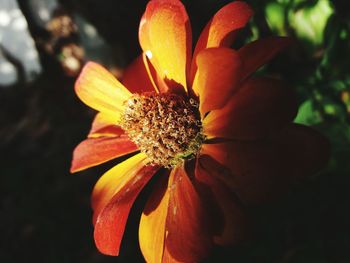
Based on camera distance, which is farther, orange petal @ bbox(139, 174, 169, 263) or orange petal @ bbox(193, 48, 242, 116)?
orange petal @ bbox(139, 174, 169, 263)

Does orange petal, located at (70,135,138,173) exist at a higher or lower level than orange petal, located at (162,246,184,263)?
higher

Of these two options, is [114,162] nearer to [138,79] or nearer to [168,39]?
[138,79]

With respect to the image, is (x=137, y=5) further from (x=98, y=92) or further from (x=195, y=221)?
(x=195, y=221)

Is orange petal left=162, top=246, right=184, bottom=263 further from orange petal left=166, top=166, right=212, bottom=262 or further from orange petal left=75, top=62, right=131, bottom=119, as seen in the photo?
orange petal left=75, top=62, right=131, bottom=119

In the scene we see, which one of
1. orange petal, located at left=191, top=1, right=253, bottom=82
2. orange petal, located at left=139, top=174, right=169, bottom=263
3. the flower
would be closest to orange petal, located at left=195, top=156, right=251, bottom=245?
the flower

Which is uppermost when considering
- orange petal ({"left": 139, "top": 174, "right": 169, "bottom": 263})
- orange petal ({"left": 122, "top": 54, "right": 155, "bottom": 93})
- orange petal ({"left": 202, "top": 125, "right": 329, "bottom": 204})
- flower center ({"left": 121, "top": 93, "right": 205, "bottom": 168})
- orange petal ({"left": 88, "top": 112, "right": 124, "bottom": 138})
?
Answer: orange petal ({"left": 122, "top": 54, "right": 155, "bottom": 93})

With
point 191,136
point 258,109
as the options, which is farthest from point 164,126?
point 258,109
